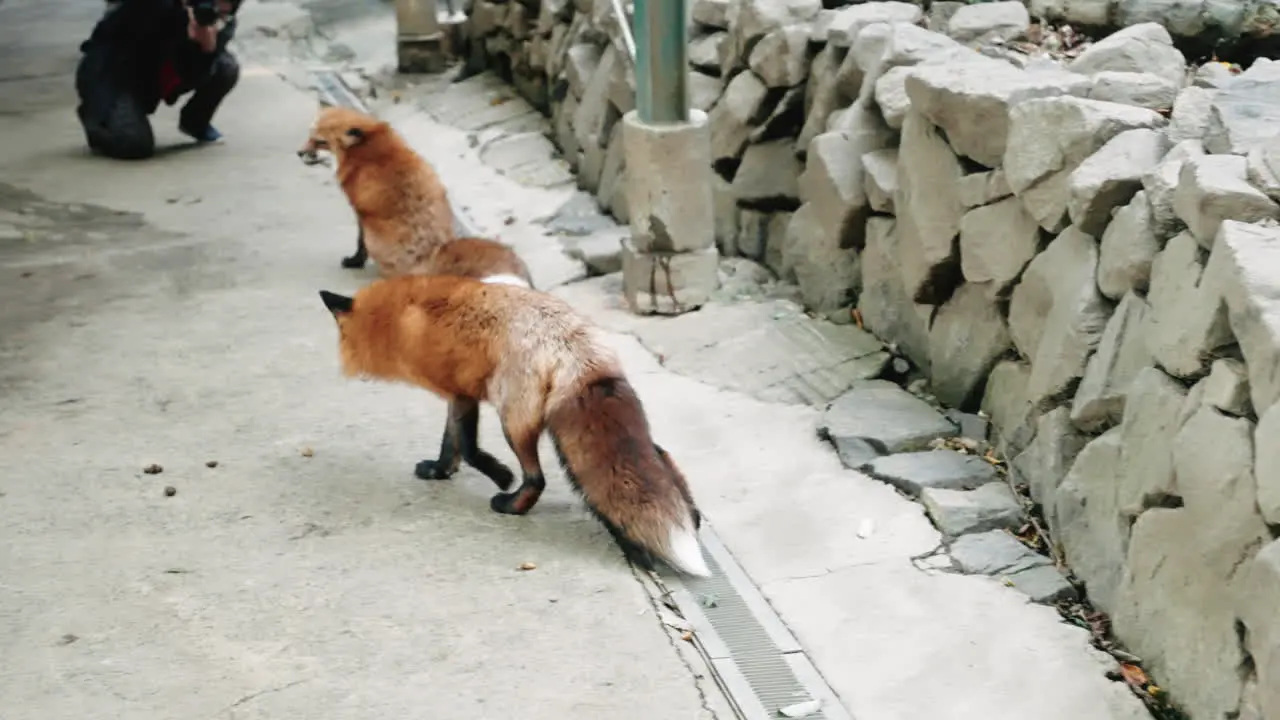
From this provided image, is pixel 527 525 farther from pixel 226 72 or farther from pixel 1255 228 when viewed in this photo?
pixel 226 72

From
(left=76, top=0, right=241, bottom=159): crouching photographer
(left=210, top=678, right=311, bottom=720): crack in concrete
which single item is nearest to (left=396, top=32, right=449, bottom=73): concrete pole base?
(left=76, top=0, right=241, bottom=159): crouching photographer

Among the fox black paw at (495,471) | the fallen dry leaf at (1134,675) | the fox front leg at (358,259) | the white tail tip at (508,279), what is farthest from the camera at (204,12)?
the fallen dry leaf at (1134,675)

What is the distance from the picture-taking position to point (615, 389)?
11.7ft

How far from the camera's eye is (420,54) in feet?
30.0

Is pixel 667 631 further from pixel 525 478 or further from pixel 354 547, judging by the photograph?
pixel 354 547

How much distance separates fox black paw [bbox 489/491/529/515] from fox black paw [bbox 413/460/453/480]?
232mm

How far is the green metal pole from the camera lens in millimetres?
5059

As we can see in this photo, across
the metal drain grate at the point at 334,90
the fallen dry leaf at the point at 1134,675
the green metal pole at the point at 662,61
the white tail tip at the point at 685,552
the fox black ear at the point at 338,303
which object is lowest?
the metal drain grate at the point at 334,90

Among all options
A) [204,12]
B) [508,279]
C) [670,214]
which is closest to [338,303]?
[508,279]

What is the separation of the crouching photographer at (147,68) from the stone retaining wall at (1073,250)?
319 centimetres

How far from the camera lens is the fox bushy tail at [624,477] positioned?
341 cm

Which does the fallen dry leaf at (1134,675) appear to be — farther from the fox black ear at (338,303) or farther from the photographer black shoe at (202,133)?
the photographer black shoe at (202,133)

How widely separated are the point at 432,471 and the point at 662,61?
189 centimetres

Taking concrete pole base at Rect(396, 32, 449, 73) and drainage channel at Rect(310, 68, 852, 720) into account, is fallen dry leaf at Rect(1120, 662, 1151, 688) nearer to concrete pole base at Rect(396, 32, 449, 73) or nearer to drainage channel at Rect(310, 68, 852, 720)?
drainage channel at Rect(310, 68, 852, 720)
